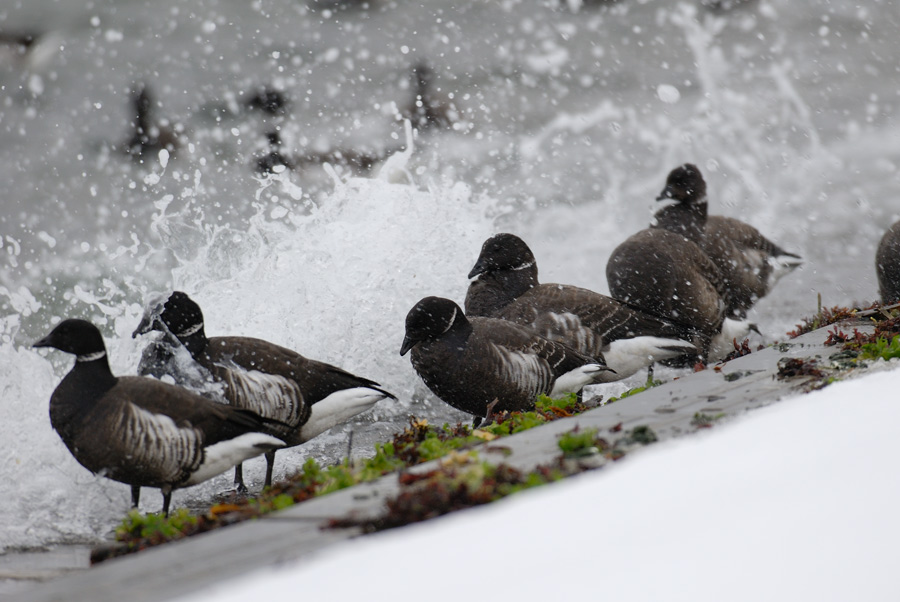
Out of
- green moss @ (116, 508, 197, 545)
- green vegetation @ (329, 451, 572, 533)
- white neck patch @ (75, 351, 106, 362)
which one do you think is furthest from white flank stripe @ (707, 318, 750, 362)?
green moss @ (116, 508, 197, 545)

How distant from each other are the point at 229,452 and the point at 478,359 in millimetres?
2181

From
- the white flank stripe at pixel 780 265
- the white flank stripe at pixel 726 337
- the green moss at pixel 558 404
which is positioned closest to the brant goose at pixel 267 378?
the green moss at pixel 558 404

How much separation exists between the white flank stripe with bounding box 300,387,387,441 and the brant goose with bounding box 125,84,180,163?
1432 centimetres

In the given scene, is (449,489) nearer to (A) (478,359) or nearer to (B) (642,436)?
(B) (642,436)

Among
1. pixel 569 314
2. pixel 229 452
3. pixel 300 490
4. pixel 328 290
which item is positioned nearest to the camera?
pixel 300 490

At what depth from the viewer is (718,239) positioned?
35.7ft

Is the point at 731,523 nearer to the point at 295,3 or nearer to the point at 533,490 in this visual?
the point at 533,490

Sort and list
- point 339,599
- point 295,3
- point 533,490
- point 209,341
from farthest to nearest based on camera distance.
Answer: point 295,3 → point 209,341 → point 533,490 → point 339,599

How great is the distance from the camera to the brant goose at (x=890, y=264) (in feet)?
29.3

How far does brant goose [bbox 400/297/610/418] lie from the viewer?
7.38m

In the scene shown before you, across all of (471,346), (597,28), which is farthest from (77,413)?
(597,28)

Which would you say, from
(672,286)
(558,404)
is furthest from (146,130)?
(558,404)

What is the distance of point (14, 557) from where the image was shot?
5383 millimetres

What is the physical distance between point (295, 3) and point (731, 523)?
843 inches
